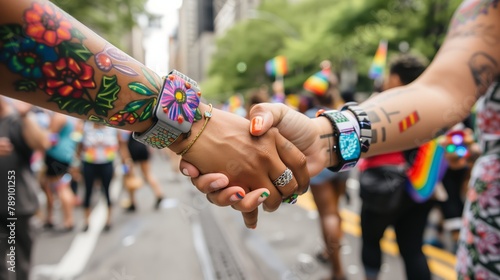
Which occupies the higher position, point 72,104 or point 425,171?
point 72,104

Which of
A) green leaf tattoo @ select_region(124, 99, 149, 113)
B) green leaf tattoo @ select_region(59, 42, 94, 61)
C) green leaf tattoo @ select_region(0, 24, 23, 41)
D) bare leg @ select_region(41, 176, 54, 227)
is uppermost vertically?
green leaf tattoo @ select_region(0, 24, 23, 41)

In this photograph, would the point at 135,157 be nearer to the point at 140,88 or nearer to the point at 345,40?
the point at 140,88

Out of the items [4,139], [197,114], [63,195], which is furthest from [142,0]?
[197,114]

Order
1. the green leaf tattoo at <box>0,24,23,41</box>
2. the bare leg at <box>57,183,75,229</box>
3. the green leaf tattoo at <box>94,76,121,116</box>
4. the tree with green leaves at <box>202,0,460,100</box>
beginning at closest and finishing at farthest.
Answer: the green leaf tattoo at <box>0,24,23,41</box>, the green leaf tattoo at <box>94,76,121,116</box>, the bare leg at <box>57,183,75,229</box>, the tree with green leaves at <box>202,0,460,100</box>

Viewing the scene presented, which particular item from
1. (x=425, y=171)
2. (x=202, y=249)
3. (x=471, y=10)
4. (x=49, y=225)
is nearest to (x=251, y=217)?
(x=471, y=10)

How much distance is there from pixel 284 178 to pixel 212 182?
21 centimetres

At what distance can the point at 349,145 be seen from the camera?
3.51ft

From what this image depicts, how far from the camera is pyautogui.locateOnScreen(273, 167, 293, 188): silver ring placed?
37.6 inches

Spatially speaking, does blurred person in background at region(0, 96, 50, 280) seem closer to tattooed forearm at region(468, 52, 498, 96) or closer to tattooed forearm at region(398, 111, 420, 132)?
tattooed forearm at region(398, 111, 420, 132)

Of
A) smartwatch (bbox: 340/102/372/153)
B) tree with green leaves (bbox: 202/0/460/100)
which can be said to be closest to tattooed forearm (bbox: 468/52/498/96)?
smartwatch (bbox: 340/102/372/153)

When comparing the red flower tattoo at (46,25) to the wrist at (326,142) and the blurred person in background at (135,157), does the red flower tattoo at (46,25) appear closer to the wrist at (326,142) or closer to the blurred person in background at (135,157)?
the wrist at (326,142)

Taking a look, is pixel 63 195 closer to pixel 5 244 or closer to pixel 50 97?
pixel 5 244

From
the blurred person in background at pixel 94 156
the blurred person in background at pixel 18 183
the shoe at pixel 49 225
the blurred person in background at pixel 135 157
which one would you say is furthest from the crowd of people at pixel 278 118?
the blurred person in background at pixel 135 157

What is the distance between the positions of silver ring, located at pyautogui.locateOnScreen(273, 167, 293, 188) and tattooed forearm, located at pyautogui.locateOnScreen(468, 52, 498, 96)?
2.41 ft
